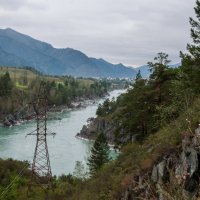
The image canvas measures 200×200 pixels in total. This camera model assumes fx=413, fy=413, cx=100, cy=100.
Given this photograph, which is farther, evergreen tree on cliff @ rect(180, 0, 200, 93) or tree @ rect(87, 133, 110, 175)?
tree @ rect(87, 133, 110, 175)

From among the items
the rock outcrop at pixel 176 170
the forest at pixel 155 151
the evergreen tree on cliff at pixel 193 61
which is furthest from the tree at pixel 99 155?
the rock outcrop at pixel 176 170

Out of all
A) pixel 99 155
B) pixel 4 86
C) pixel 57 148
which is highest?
pixel 4 86

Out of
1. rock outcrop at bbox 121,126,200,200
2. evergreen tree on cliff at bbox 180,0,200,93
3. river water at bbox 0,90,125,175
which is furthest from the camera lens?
river water at bbox 0,90,125,175

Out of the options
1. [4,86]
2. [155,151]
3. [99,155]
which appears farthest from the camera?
[4,86]

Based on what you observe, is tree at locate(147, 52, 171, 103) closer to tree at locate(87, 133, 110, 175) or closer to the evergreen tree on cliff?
the evergreen tree on cliff

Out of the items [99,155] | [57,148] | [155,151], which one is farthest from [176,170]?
[57,148]

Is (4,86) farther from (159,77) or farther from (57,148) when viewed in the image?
(159,77)

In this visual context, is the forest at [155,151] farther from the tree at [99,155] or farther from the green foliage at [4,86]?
the green foliage at [4,86]

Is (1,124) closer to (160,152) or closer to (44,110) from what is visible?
(44,110)

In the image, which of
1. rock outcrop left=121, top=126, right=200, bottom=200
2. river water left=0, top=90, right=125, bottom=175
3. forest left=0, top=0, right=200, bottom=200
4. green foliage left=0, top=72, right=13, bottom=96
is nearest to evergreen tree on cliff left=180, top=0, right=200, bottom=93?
forest left=0, top=0, right=200, bottom=200

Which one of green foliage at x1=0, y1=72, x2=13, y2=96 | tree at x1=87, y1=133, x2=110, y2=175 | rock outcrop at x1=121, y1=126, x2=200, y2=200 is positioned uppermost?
rock outcrop at x1=121, y1=126, x2=200, y2=200

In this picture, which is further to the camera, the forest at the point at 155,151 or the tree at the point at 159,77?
the tree at the point at 159,77

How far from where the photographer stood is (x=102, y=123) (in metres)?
123

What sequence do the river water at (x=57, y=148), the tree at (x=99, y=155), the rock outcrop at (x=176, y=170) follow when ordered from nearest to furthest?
the rock outcrop at (x=176, y=170) → the tree at (x=99, y=155) → the river water at (x=57, y=148)
